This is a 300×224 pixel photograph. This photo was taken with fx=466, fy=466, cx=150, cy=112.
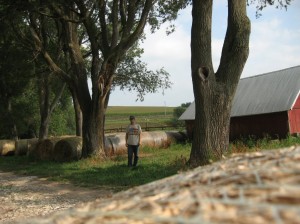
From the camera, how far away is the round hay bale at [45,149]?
71.5 feet

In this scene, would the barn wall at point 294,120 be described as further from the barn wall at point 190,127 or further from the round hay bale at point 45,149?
the round hay bale at point 45,149

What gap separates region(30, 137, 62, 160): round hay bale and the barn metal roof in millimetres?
11393

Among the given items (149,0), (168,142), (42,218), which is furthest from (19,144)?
(42,218)

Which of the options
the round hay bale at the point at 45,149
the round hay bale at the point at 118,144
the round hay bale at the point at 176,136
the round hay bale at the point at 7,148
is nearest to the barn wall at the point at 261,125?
the round hay bale at the point at 176,136

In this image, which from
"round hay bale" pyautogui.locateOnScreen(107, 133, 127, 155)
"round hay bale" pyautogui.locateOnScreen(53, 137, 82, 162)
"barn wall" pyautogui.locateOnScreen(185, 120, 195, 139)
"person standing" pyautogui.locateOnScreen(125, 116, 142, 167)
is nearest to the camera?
"person standing" pyautogui.locateOnScreen(125, 116, 142, 167)

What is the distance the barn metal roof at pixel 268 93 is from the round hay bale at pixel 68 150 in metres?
11.1

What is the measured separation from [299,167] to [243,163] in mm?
466

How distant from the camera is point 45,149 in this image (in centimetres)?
2234

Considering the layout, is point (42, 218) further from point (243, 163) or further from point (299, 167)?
point (299, 167)

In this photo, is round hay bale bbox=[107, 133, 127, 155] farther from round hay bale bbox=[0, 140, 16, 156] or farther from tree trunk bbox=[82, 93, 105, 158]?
round hay bale bbox=[0, 140, 16, 156]

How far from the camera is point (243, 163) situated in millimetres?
2227

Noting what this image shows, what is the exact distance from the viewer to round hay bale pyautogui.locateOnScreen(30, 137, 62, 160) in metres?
21.8

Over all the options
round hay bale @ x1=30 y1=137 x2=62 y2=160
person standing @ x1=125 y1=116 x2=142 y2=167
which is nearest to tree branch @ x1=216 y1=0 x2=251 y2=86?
person standing @ x1=125 y1=116 x2=142 y2=167

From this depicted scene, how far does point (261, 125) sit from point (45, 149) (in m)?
12.2
